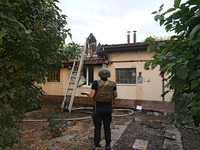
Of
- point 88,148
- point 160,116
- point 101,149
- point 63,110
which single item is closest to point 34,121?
point 63,110

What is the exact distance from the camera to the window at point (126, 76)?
8.78 metres

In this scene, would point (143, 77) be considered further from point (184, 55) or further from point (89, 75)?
point (184, 55)

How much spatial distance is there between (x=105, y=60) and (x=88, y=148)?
6.22m

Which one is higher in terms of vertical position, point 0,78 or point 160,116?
point 0,78

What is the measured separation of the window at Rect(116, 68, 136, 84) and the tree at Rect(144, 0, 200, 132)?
6978mm

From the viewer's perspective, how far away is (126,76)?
891cm

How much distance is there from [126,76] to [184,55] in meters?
7.60

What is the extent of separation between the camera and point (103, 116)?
135 inches

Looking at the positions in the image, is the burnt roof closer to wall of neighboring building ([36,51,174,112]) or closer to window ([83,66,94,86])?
wall of neighboring building ([36,51,174,112])

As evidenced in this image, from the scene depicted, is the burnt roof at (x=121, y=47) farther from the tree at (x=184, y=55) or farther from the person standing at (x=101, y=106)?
the tree at (x=184, y=55)

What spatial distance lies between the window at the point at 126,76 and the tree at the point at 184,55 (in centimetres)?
698

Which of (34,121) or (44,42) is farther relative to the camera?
(34,121)

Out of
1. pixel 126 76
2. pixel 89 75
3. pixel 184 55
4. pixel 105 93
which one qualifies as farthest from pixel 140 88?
pixel 184 55

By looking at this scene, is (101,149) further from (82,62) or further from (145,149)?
(82,62)
